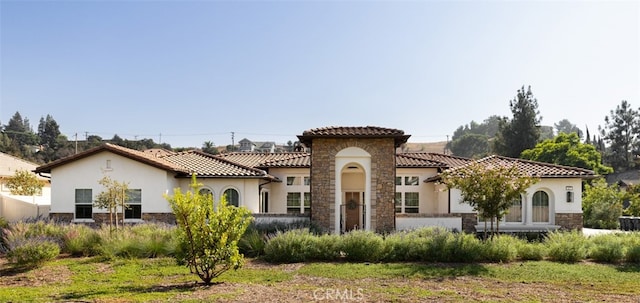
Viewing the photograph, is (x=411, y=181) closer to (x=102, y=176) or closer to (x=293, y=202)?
(x=293, y=202)

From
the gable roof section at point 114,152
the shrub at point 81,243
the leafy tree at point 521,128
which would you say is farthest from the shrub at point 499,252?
the leafy tree at point 521,128

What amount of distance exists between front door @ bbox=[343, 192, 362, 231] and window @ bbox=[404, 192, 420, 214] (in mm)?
3055

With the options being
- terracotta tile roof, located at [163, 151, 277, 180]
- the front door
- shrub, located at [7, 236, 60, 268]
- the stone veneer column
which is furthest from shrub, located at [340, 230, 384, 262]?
the front door

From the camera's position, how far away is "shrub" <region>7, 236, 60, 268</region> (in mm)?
14750

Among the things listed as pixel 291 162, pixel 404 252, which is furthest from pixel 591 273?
pixel 291 162

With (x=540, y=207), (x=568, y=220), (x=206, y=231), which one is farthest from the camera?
(x=540, y=207)

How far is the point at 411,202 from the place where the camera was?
92.5 feet

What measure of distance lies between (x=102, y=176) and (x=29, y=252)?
27.8 ft

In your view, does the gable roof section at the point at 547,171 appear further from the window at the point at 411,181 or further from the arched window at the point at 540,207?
the window at the point at 411,181

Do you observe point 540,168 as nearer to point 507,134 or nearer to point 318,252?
point 318,252

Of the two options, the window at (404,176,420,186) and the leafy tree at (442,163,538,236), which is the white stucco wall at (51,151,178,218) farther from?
the leafy tree at (442,163,538,236)

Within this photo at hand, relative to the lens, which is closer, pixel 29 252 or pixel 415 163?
pixel 29 252

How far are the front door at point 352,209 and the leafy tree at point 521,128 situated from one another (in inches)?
1639
